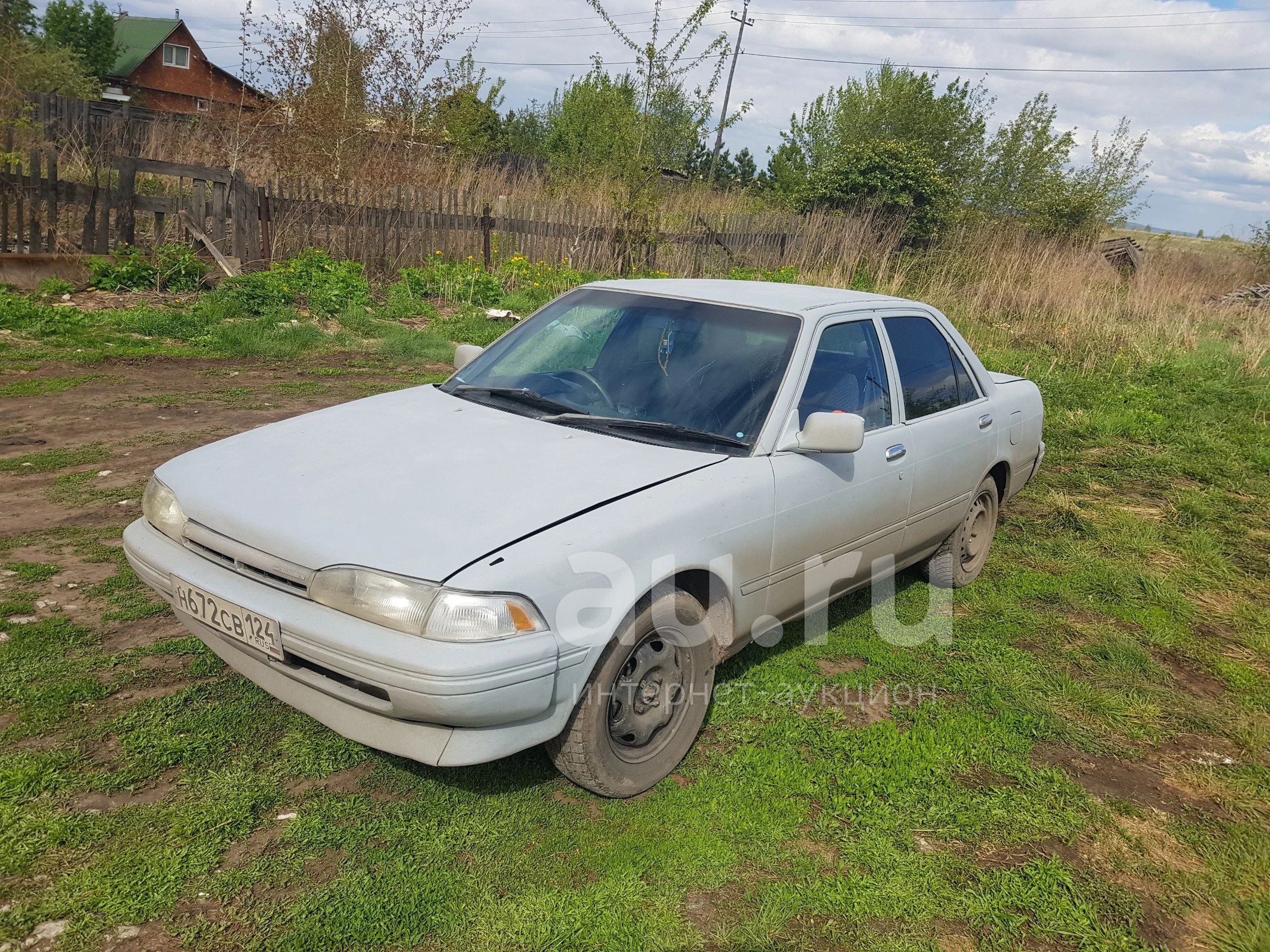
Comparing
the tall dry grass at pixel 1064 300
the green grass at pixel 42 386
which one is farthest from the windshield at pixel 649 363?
the tall dry grass at pixel 1064 300

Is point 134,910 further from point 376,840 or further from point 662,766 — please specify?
point 662,766

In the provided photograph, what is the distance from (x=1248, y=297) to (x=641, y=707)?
20.4m

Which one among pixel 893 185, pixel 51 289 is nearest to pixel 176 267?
pixel 51 289

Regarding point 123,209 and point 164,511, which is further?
point 123,209

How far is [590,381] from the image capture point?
12.7 ft

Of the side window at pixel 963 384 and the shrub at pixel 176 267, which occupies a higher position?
the side window at pixel 963 384

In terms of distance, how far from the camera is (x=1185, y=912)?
2771 mm

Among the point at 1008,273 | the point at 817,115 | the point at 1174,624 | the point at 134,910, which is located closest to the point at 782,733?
the point at 134,910

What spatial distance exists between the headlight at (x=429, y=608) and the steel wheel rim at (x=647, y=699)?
51 cm

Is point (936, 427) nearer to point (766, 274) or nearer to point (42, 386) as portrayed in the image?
point (42, 386)

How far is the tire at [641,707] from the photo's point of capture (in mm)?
2824

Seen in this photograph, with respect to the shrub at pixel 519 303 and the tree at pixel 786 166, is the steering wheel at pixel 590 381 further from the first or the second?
the tree at pixel 786 166

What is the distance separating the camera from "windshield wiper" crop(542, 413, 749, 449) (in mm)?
3453

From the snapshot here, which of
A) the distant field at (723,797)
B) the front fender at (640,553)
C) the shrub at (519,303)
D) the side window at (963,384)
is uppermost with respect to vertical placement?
the side window at (963,384)
